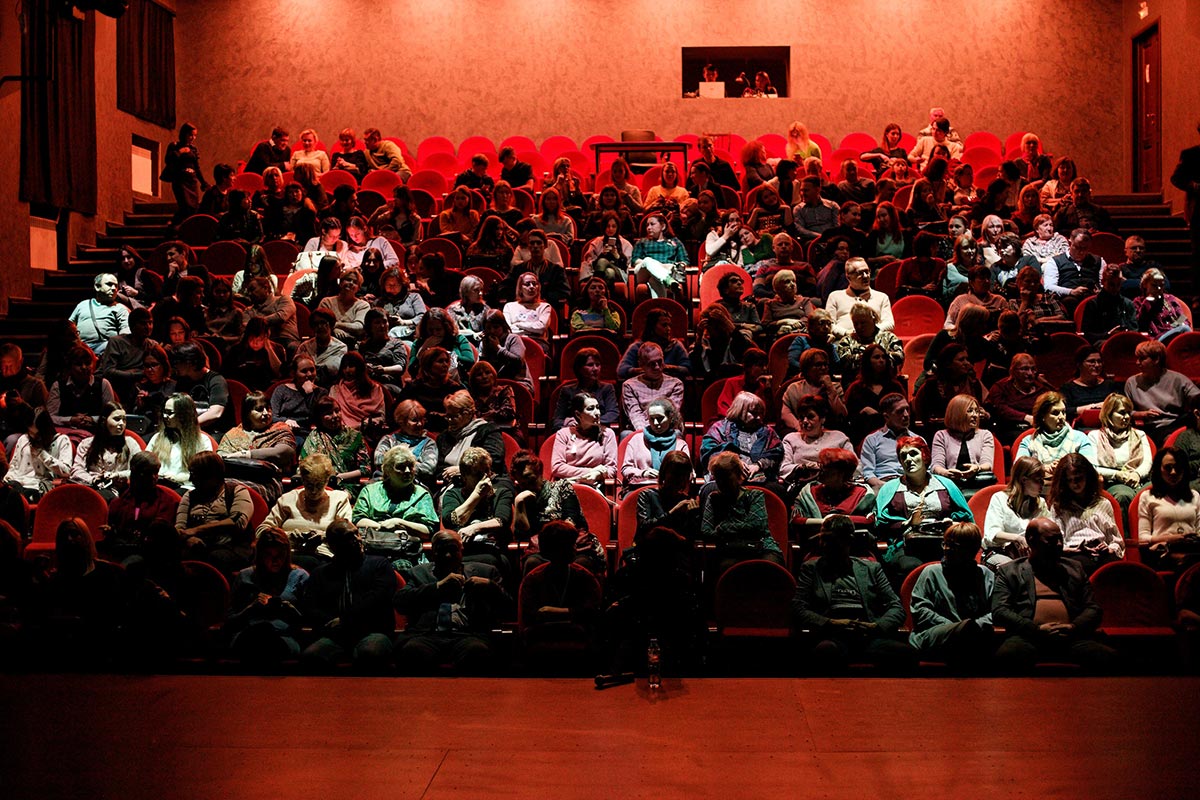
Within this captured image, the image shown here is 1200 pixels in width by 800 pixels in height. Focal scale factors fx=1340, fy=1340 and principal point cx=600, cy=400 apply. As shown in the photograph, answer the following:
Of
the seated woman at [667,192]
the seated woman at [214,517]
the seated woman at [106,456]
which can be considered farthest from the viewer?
the seated woman at [667,192]

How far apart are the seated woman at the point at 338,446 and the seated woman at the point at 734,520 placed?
1.67 metres

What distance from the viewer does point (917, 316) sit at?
26.0ft

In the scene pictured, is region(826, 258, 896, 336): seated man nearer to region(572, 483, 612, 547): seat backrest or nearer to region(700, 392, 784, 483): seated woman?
region(700, 392, 784, 483): seated woman

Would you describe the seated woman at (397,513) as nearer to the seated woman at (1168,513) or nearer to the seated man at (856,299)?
the seated man at (856,299)

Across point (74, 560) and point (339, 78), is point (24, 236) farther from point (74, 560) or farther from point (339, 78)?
point (74, 560)

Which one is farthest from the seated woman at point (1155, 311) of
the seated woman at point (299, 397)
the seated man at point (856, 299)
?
the seated woman at point (299, 397)

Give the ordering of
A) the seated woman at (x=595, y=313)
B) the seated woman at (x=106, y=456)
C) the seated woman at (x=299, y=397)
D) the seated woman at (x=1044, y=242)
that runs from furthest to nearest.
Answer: the seated woman at (x=1044, y=242) < the seated woman at (x=595, y=313) < the seated woman at (x=299, y=397) < the seated woman at (x=106, y=456)

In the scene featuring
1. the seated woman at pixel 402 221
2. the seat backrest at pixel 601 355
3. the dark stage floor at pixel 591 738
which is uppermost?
the seated woman at pixel 402 221

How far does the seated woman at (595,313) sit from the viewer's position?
772cm

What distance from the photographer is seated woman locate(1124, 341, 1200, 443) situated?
6.54m

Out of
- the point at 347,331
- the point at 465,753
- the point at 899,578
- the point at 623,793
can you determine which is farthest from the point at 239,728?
the point at 347,331

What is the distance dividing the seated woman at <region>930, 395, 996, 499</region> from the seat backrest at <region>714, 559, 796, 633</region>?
1.15 m

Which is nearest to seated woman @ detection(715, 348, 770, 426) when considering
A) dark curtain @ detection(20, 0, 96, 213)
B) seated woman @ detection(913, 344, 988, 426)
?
seated woman @ detection(913, 344, 988, 426)

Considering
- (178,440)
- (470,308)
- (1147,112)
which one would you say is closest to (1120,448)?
(470,308)
